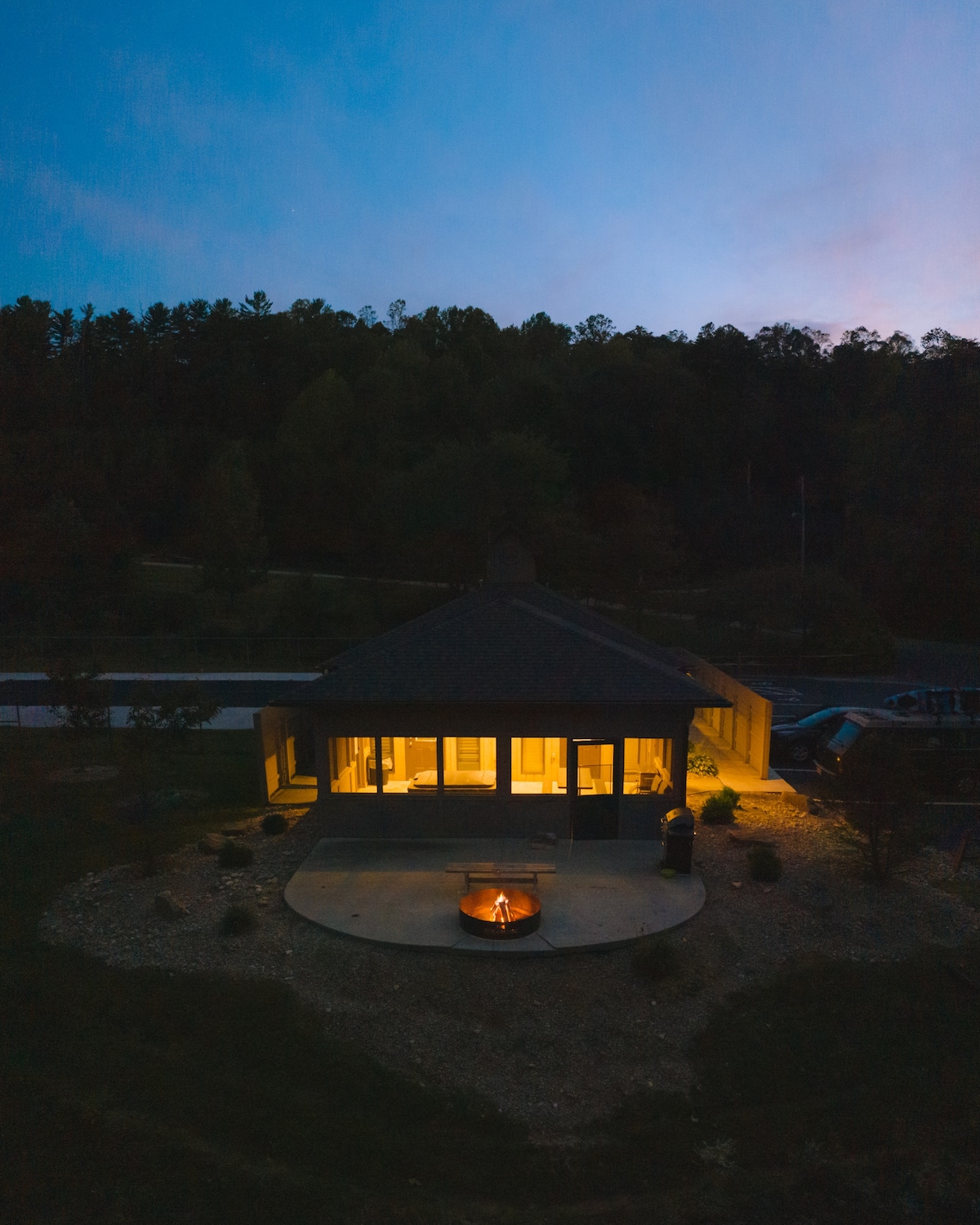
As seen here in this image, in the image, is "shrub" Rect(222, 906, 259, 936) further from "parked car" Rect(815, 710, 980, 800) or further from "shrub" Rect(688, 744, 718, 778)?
"parked car" Rect(815, 710, 980, 800)

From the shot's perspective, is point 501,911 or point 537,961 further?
Answer: point 501,911

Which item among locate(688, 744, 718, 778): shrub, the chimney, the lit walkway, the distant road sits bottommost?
the distant road

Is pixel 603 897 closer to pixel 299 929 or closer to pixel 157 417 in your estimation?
pixel 299 929

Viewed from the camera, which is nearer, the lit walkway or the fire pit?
the fire pit

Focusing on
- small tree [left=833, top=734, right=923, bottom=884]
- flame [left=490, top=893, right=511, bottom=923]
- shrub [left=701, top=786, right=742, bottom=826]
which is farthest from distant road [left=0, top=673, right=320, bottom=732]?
small tree [left=833, top=734, right=923, bottom=884]

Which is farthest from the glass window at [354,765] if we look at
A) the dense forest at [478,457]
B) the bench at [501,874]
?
the dense forest at [478,457]

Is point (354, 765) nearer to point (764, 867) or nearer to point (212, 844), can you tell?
point (212, 844)

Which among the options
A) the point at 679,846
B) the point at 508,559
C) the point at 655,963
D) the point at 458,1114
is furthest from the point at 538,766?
the point at 458,1114
